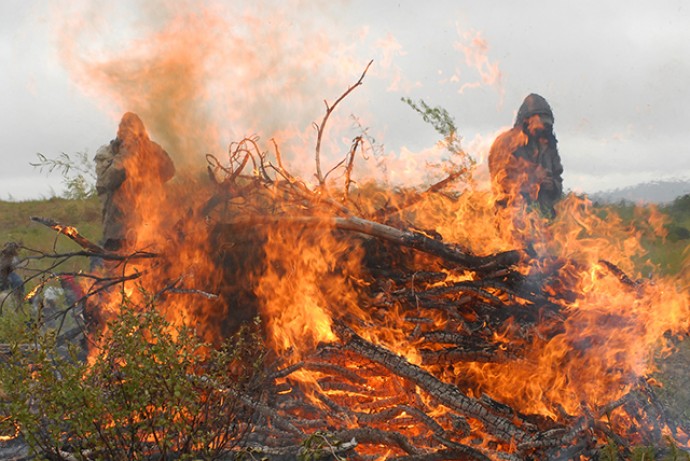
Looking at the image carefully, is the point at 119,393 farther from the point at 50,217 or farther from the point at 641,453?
the point at 50,217

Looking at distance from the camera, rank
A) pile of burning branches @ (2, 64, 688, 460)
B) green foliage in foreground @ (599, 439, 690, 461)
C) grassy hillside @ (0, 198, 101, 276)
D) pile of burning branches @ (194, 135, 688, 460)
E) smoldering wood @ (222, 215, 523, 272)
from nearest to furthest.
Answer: green foliage in foreground @ (599, 439, 690, 461)
pile of burning branches @ (194, 135, 688, 460)
pile of burning branches @ (2, 64, 688, 460)
smoldering wood @ (222, 215, 523, 272)
grassy hillside @ (0, 198, 101, 276)

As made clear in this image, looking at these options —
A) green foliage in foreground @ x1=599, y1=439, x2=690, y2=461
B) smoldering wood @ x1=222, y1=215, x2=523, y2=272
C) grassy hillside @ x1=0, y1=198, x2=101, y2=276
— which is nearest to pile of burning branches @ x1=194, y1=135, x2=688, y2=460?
smoldering wood @ x1=222, y1=215, x2=523, y2=272

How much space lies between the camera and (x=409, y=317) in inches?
259

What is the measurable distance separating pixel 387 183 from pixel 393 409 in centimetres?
379

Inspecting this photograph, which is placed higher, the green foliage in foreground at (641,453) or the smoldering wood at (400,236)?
the smoldering wood at (400,236)

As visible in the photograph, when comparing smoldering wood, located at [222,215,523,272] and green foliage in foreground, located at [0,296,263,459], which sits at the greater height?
smoldering wood, located at [222,215,523,272]

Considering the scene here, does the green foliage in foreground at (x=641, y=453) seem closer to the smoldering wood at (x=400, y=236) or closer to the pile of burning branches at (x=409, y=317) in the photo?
the pile of burning branches at (x=409, y=317)

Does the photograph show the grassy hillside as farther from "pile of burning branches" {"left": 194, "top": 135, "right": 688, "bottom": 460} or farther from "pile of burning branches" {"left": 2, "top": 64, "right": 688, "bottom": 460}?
"pile of burning branches" {"left": 194, "top": 135, "right": 688, "bottom": 460}

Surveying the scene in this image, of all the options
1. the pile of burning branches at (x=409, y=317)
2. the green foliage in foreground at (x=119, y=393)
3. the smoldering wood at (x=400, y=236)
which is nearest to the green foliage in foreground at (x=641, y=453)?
the pile of burning branches at (x=409, y=317)

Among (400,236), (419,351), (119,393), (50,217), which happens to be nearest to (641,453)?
(419,351)

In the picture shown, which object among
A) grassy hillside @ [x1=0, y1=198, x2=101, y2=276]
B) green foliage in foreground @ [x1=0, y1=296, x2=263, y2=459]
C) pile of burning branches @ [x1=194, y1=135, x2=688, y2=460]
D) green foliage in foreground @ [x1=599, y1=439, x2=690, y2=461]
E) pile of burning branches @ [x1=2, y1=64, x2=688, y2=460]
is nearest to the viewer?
green foliage in foreground @ [x1=0, y1=296, x2=263, y2=459]

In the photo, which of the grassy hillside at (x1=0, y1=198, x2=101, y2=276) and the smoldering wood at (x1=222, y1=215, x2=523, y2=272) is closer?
the smoldering wood at (x1=222, y1=215, x2=523, y2=272)

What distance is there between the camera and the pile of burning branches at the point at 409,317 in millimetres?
5633

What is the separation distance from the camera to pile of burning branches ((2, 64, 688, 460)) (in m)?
5.63
